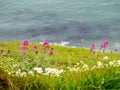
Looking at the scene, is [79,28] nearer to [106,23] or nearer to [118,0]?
[106,23]

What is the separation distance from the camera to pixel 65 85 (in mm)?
8547

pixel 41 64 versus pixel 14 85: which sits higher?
pixel 14 85

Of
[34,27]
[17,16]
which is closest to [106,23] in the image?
[34,27]

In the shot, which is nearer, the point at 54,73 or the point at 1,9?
the point at 54,73

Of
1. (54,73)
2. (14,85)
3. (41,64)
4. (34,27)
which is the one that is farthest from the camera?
(34,27)

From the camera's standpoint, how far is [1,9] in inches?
3115

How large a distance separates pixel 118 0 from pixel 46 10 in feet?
42.0

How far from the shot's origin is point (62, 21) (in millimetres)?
67688

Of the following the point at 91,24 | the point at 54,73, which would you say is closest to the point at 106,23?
the point at 91,24

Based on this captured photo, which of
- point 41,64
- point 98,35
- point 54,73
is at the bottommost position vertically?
point 98,35

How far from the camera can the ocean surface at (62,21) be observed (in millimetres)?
59875

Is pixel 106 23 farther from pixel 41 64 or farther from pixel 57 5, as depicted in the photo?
pixel 41 64

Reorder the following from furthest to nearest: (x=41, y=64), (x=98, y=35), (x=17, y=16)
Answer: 1. (x=17, y=16)
2. (x=98, y=35)
3. (x=41, y=64)

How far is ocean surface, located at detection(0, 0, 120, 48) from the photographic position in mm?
59875
